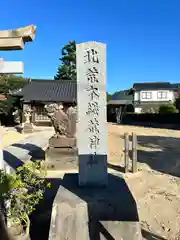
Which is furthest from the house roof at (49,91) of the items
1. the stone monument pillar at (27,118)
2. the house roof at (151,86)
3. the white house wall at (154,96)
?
the house roof at (151,86)

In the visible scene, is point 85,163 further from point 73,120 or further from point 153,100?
point 153,100

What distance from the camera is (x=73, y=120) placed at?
893 cm

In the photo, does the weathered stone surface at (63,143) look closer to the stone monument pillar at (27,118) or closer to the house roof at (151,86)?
the stone monument pillar at (27,118)

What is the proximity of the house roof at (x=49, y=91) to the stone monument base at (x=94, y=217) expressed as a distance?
18.5 meters

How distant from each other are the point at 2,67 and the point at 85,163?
214 centimetres

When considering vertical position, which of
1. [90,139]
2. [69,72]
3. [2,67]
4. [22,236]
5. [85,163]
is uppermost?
[69,72]

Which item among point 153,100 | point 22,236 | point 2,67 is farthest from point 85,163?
point 153,100

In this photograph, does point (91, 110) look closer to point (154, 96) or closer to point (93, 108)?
point (93, 108)

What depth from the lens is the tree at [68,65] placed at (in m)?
39.1

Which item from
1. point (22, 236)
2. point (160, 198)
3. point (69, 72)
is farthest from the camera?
point (69, 72)

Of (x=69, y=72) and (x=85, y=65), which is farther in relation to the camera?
(x=69, y=72)

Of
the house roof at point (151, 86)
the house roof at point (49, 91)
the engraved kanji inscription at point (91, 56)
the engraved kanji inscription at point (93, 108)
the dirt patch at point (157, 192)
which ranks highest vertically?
the house roof at point (151, 86)

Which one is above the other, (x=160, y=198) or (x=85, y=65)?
(x=85, y=65)

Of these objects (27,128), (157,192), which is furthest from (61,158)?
(27,128)
